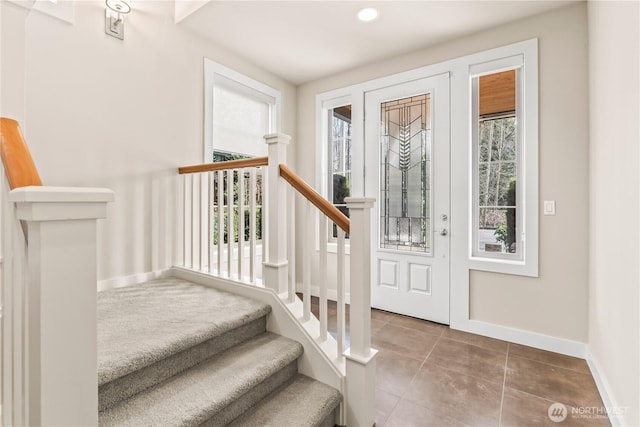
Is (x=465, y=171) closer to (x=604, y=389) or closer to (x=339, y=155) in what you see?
(x=339, y=155)

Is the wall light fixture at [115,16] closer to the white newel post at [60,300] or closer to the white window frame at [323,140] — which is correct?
the white window frame at [323,140]

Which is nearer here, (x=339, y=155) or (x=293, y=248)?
(x=293, y=248)

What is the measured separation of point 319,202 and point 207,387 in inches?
40.9

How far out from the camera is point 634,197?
55.0 inches

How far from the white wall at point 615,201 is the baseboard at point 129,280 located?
2.91m

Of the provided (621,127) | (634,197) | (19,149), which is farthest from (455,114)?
(19,149)

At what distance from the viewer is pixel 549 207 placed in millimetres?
2445

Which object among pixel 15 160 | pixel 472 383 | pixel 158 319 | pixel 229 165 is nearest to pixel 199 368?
pixel 158 319

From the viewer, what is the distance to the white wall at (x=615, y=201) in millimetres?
1397

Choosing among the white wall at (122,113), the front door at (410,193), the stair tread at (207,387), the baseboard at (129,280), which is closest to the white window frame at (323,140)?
the front door at (410,193)

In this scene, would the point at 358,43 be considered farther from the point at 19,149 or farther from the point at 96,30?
the point at 19,149

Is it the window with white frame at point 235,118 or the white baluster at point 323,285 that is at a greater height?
the window with white frame at point 235,118

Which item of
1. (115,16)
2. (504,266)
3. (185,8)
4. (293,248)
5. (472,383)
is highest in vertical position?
(185,8)

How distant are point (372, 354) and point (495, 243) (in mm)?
1764
